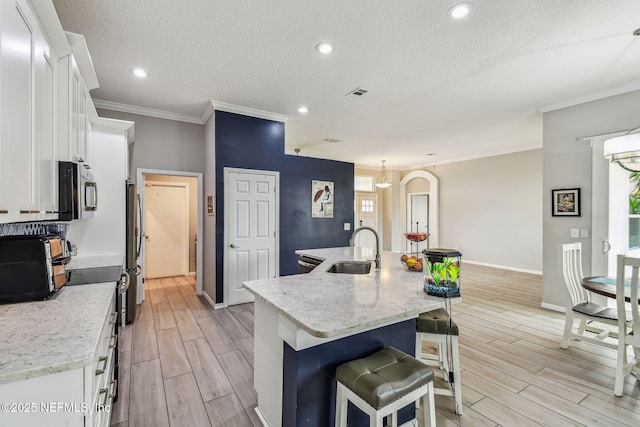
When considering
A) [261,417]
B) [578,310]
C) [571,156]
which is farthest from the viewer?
[571,156]

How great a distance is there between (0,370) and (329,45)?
110 inches

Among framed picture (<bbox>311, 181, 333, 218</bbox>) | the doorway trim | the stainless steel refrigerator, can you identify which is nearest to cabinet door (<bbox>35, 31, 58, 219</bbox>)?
the stainless steel refrigerator

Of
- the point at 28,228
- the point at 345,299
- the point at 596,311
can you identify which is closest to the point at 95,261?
the point at 28,228

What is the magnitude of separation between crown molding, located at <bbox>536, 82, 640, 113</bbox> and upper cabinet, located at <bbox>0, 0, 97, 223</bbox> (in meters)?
5.17

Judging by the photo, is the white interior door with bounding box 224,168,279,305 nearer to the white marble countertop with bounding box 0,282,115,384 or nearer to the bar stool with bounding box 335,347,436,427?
the white marble countertop with bounding box 0,282,115,384

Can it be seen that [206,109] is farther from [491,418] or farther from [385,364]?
[491,418]

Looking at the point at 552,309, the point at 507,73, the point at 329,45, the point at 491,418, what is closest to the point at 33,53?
the point at 329,45

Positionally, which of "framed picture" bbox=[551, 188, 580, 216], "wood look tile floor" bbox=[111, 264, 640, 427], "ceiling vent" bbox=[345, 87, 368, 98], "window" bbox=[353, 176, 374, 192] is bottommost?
"wood look tile floor" bbox=[111, 264, 640, 427]

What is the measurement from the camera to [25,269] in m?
1.48

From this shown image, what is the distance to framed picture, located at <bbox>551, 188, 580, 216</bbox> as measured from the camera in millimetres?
3771

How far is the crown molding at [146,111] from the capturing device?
393cm

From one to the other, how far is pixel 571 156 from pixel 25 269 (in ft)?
17.9

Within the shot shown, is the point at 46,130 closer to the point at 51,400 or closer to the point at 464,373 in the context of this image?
the point at 51,400

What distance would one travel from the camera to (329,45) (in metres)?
2.56
